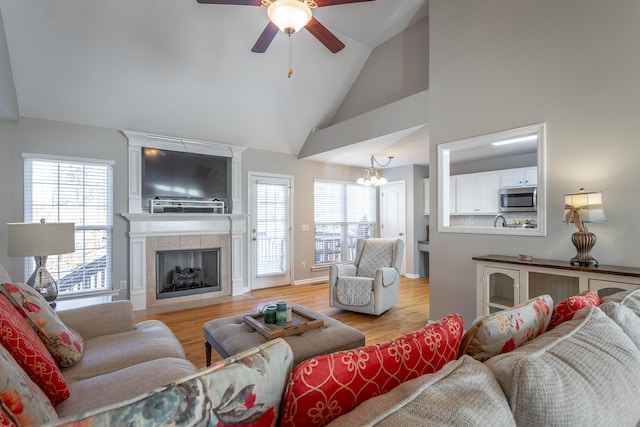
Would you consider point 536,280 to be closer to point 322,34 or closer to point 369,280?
point 369,280

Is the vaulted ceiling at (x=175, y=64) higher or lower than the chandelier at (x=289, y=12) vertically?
higher

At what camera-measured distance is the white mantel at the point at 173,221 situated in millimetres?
4254

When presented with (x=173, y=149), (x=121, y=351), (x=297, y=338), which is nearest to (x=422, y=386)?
(x=297, y=338)

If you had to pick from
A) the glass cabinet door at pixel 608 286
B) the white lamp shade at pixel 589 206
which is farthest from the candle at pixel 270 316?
the white lamp shade at pixel 589 206

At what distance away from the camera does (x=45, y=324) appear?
1.57 metres

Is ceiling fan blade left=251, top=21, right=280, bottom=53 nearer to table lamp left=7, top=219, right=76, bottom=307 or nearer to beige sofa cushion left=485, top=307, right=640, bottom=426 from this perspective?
table lamp left=7, top=219, right=76, bottom=307

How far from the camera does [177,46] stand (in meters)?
3.59

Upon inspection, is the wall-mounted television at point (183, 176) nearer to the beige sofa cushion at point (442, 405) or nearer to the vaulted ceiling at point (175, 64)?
the vaulted ceiling at point (175, 64)

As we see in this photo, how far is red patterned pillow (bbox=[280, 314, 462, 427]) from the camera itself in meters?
0.66

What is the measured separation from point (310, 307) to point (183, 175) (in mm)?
2735

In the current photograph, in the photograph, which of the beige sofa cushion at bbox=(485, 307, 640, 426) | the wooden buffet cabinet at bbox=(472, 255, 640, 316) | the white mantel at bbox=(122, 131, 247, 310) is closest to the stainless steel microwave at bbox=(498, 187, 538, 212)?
the wooden buffet cabinet at bbox=(472, 255, 640, 316)

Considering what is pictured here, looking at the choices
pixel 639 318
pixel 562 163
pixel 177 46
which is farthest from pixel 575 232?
pixel 177 46

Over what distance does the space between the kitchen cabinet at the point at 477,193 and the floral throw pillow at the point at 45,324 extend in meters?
5.71

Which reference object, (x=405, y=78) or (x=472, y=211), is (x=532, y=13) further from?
(x=472, y=211)
